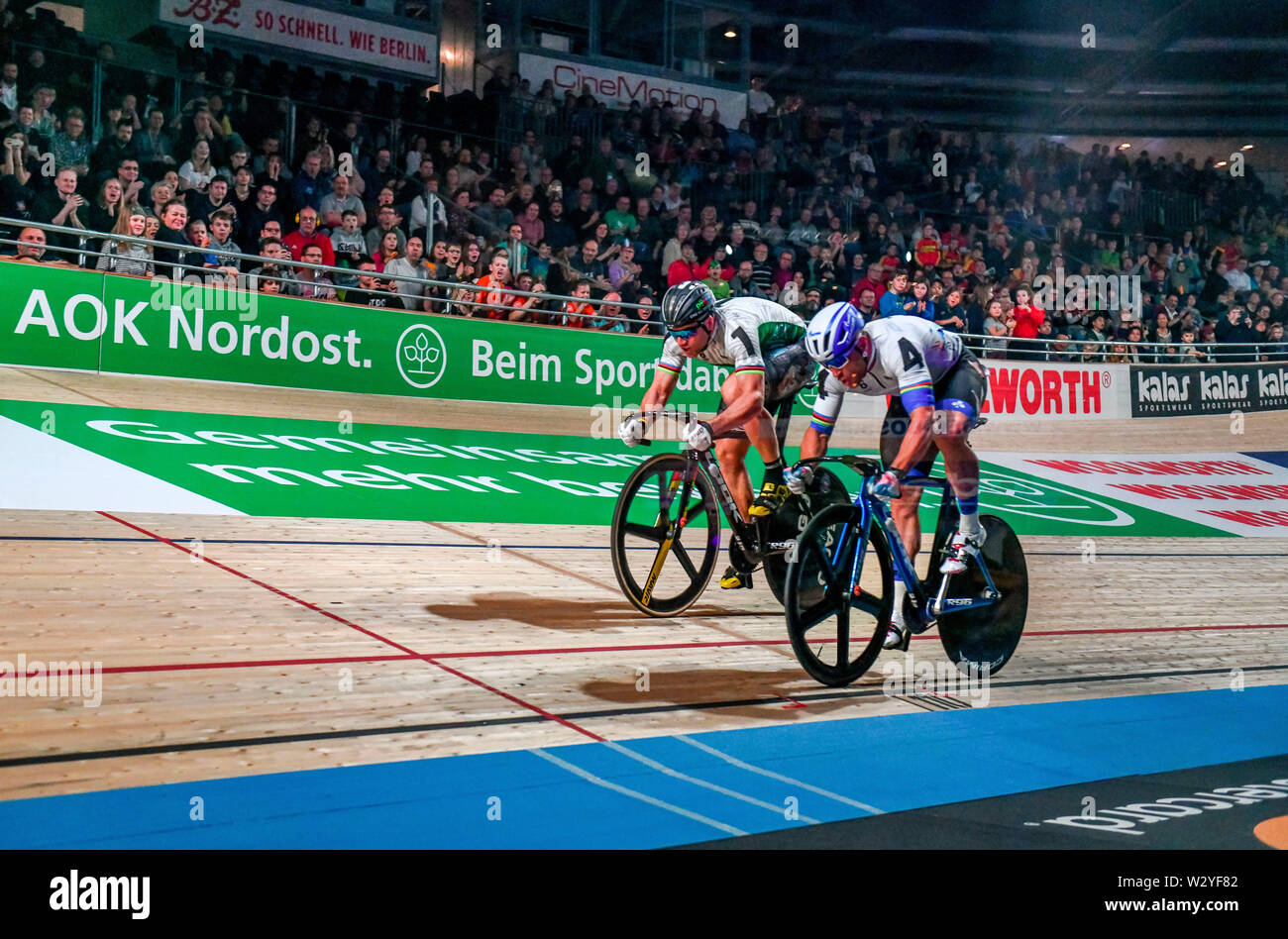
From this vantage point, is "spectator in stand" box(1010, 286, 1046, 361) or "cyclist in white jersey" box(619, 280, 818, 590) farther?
"spectator in stand" box(1010, 286, 1046, 361)

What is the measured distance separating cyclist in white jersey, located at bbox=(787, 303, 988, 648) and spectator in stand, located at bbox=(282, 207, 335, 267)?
21.0 ft

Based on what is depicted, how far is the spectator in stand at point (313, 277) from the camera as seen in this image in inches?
389

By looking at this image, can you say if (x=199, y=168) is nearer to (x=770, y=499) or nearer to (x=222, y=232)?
(x=222, y=232)

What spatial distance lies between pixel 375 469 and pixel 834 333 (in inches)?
175

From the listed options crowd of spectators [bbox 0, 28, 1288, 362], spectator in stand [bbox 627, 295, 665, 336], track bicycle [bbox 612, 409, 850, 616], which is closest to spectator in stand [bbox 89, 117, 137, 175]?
crowd of spectators [bbox 0, 28, 1288, 362]

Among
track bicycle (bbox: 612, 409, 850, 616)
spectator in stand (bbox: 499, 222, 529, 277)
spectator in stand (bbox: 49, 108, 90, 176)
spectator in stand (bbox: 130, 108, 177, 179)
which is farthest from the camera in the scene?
spectator in stand (bbox: 499, 222, 529, 277)

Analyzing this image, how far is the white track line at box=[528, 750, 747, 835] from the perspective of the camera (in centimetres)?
278

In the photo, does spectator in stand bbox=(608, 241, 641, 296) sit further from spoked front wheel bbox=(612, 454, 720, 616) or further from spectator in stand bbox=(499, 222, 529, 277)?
spoked front wheel bbox=(612, 454, 720, 616)

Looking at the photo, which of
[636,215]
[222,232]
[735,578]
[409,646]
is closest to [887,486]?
[735,578]

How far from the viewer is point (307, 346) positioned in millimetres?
9648

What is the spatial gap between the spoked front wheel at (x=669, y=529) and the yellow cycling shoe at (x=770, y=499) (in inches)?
8.5

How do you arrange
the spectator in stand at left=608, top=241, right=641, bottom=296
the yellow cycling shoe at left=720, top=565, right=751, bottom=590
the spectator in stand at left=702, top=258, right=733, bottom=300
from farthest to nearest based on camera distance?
the spectator in stand at left=608, top=241, right=641, bottom=296, the spectator in stand at left=702, top=258, right=733, bottom=300, the yellow cycling shoe at left=720, top=565, right=751, bottom=590
